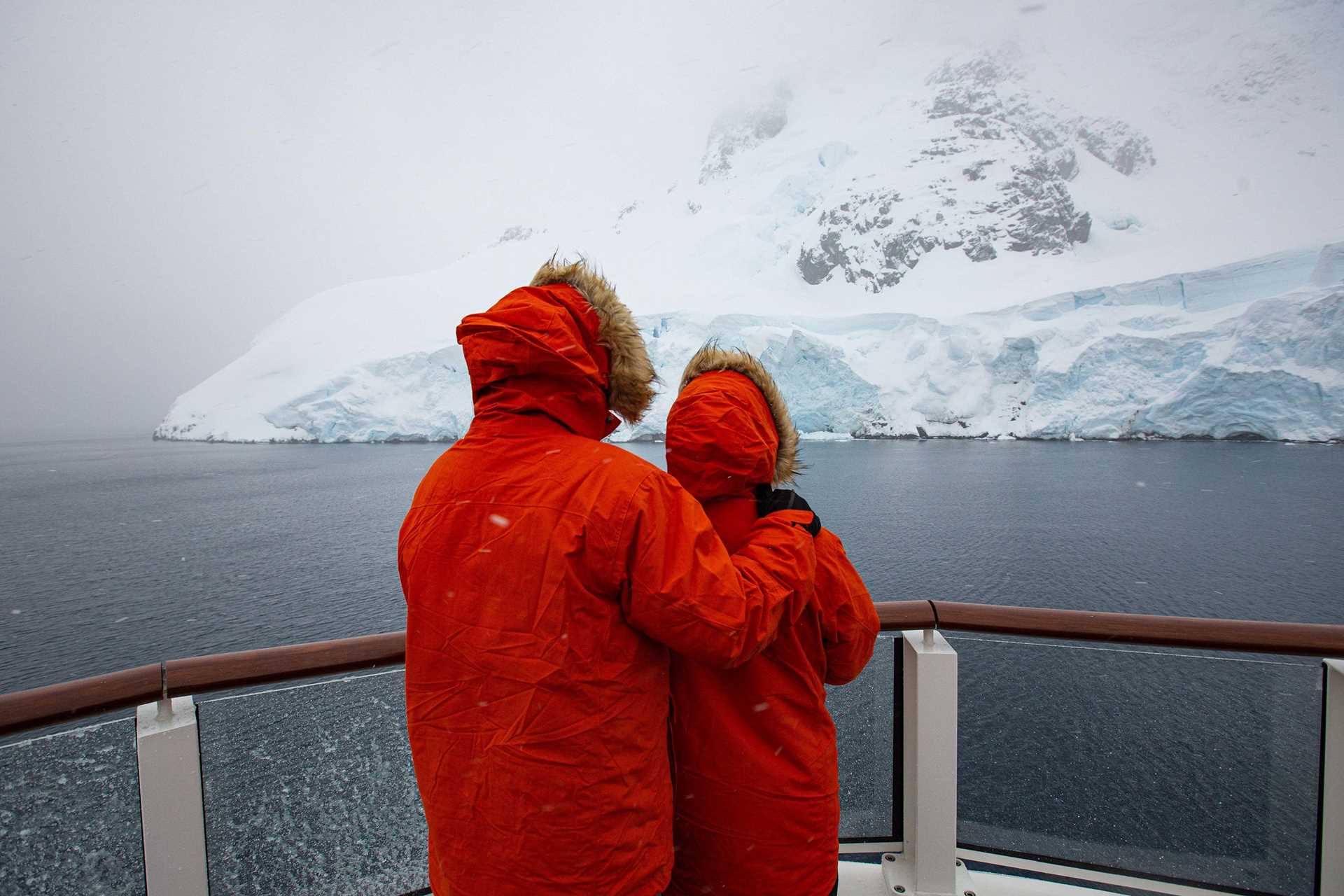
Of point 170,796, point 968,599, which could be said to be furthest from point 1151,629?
point 968,599

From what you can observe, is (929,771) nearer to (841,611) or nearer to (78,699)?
(841,611)

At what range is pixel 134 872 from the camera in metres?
0.95

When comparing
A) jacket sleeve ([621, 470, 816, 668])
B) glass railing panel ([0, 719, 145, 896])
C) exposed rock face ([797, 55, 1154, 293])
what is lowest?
glass railing panel ([0, 719, 145, 896])

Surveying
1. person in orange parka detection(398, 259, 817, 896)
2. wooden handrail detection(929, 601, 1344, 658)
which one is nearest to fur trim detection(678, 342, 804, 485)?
person in orange parka detection(398, 259, 817, 896)

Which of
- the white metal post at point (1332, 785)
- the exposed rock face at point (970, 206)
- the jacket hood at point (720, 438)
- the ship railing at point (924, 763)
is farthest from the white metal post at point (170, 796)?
the exposed rock face at point (970, 206)

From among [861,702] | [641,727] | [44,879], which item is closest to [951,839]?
[861,702]

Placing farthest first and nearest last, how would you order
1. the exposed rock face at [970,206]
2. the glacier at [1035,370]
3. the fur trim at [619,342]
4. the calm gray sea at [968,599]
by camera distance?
the exposed rock face at [970,206]
the glacier at [1035,370]
the calm gray sea at [968,599]
the fur trim at [619,342]

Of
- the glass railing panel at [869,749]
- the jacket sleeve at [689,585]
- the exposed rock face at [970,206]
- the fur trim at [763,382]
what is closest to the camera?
the jacket sleeve at [689,585]

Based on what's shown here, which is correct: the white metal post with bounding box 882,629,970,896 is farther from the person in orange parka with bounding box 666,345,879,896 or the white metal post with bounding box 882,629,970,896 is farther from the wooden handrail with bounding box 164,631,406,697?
the wooden handrail with bounding box 164,631,406,697

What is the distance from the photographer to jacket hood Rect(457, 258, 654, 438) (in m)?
0.66

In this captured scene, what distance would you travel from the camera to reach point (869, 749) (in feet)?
4.22

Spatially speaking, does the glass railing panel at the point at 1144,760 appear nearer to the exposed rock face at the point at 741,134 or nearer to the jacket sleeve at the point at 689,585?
the jacket sleeve at the point at 689,585

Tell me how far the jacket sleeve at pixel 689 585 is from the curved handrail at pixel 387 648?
19.8 inches

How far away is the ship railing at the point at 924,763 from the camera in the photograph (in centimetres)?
93
